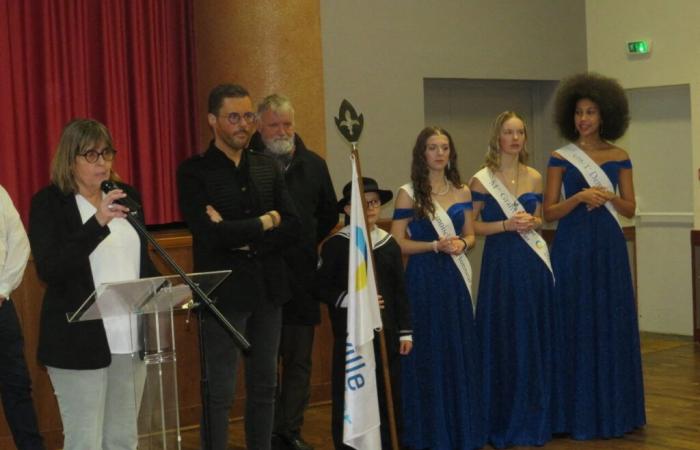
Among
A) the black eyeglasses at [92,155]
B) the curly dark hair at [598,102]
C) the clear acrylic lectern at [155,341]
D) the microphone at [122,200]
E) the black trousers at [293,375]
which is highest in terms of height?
the curly dark hair at [598,102]

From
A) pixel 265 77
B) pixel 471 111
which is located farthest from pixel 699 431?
pixel 471 111

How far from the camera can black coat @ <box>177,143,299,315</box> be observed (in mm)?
4262

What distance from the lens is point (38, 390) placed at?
551 centimetres

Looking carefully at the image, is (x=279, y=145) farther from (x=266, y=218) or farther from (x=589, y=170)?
(x=589, y=170)

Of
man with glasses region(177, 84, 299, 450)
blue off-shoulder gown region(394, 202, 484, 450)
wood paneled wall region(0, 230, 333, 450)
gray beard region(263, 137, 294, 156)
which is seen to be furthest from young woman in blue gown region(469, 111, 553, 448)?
wood paneled wall region(0, 230, 333, 450)

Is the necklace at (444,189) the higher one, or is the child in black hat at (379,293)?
the necklace at (444,189)

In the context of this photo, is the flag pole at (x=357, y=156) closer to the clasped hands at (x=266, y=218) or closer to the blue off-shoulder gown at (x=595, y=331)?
the clasped hands at (x=266, y=218)

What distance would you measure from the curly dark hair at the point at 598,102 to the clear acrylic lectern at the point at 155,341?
8.95 feet

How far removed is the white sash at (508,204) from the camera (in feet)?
17.7

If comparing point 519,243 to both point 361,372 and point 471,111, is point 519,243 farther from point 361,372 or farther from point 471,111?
→ point 471,111

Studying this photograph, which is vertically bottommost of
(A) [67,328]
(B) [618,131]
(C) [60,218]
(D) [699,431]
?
(D) [699,431]

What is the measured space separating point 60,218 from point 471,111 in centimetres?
555

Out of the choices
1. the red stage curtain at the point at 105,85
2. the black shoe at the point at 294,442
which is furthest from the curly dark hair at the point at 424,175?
the red stage curtain at the point at 105,85

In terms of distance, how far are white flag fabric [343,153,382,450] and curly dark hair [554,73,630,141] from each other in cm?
168
